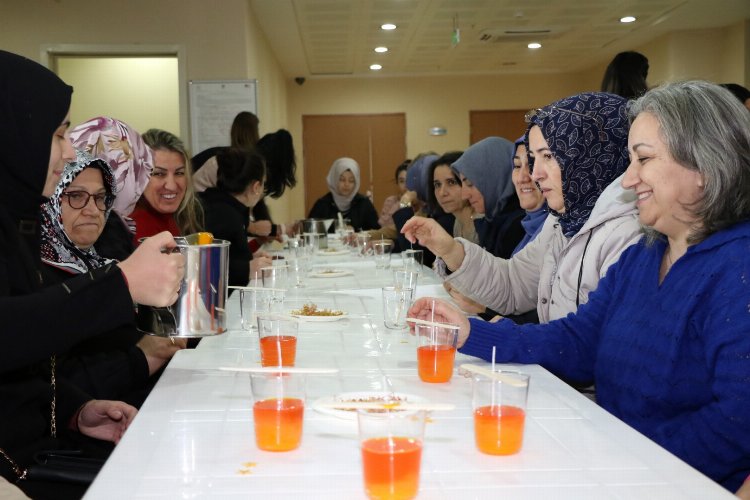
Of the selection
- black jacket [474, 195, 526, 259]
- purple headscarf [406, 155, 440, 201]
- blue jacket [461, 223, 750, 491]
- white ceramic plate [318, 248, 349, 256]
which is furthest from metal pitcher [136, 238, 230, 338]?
purple headscarf [406, 155, 440, 201]

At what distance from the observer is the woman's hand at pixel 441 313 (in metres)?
1.69

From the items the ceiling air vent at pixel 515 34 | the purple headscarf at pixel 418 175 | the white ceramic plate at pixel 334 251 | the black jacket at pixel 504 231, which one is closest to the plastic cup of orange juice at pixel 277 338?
the black jacket at pixel 504 231

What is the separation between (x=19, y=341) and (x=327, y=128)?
34.7 feet

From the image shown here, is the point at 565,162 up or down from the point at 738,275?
up

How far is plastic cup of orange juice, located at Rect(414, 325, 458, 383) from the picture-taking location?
1.50 metres

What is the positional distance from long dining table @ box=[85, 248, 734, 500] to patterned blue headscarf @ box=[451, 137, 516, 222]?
2.23 meters

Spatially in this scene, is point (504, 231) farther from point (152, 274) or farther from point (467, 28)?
point (467, 28)

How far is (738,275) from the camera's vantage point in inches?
55.1

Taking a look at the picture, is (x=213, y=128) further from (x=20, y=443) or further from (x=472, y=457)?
(x=472, y=457)

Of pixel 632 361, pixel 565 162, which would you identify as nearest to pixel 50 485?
pixel 632 361

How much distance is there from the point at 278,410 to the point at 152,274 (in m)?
0.47

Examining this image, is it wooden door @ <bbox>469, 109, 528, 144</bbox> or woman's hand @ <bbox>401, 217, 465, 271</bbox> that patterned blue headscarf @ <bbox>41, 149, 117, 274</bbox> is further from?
wooden door @ <bbox>469, 109, 528, 144</bbox>

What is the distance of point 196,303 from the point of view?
1.63 metres

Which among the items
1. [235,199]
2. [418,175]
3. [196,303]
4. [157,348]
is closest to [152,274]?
[196,303]
